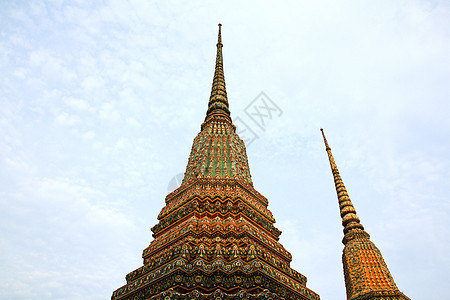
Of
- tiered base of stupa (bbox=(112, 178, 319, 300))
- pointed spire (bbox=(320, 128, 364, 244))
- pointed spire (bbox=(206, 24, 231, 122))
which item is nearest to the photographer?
tiered base of stupa (bbox=(112, 178, 319, 300))

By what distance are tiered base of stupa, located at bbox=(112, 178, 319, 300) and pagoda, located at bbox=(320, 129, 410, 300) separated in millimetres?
8363

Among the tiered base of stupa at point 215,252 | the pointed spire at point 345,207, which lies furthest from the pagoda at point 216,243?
the pointed spire at point 345,207

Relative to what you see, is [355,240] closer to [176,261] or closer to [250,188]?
[250,188]

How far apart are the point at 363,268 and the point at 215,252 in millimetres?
13030

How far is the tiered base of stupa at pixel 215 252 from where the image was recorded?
9.73 meters

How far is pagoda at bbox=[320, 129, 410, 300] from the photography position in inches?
717

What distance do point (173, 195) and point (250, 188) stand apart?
3245 mm

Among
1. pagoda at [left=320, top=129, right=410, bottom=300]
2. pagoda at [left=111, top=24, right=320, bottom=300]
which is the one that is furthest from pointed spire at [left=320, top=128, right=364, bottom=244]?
pagoda at [left=111, top=24, right=320, bottom=300]

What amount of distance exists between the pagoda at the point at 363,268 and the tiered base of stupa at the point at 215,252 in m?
8.36

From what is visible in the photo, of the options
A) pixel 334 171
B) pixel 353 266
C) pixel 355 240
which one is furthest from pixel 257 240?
pixel 334 171

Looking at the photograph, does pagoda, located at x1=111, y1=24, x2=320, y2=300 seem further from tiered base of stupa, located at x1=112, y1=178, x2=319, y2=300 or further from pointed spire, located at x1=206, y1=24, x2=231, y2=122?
pointed spire, located at x1=206, y1=24, x2=231, y2=122

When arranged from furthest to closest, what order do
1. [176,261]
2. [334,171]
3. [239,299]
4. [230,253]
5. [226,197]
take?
1. [334,171]
2. [226,197]
3. [230,253]
4. [176,261]
5. [239,299]

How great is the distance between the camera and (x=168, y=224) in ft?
43.7

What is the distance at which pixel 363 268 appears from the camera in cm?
1994
